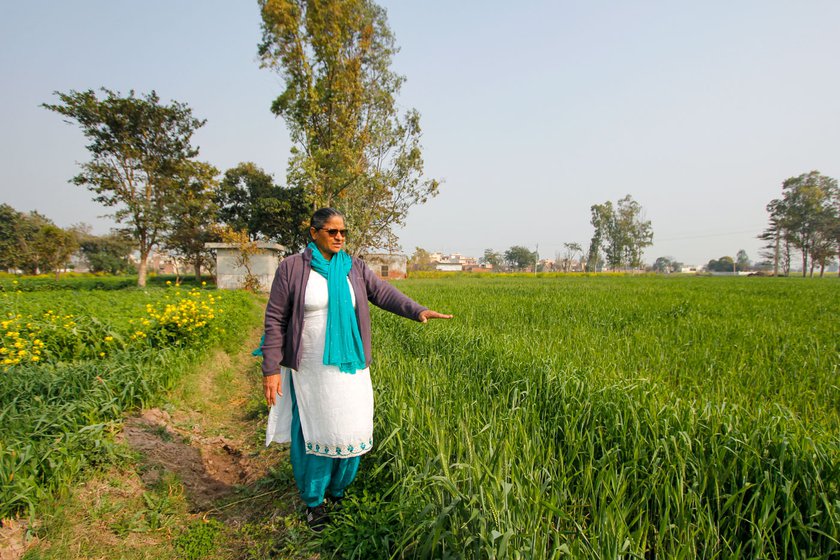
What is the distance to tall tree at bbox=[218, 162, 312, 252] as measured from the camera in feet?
88.0

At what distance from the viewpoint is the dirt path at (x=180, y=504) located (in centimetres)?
204

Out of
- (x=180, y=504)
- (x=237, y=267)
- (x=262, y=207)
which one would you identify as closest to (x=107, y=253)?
(x=262, y=207)

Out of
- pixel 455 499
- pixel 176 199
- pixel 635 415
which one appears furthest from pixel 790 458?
pixel 176 199

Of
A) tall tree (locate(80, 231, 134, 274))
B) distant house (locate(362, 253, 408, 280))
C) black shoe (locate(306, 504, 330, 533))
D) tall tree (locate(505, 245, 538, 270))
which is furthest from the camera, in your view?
tall tree (locate(505, 245, 538, 270))

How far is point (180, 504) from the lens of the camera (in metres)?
2.48

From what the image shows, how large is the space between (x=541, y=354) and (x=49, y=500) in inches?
152

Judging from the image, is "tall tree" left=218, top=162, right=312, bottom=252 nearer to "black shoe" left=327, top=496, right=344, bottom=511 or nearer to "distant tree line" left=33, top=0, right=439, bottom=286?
"distant tree line" left=33, top=0, right=439, bottom=286

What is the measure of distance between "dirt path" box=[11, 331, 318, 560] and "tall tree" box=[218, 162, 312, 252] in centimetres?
2401

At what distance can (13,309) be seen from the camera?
5.45 meters

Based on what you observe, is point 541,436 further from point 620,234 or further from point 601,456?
point 620,234

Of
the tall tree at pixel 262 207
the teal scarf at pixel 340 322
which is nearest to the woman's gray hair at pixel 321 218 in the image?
the teal scarf at pixel 340 322

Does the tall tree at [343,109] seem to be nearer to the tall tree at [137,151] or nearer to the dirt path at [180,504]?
the tall tree at [137,151]

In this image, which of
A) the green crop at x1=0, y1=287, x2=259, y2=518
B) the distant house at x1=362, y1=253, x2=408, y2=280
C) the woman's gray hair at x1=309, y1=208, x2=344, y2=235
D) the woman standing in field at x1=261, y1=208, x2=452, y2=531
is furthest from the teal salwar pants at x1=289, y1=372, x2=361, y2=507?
the distant house at x1=362, y1=253, x2=408, y2=280

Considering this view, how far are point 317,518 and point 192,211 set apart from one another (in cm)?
2346
